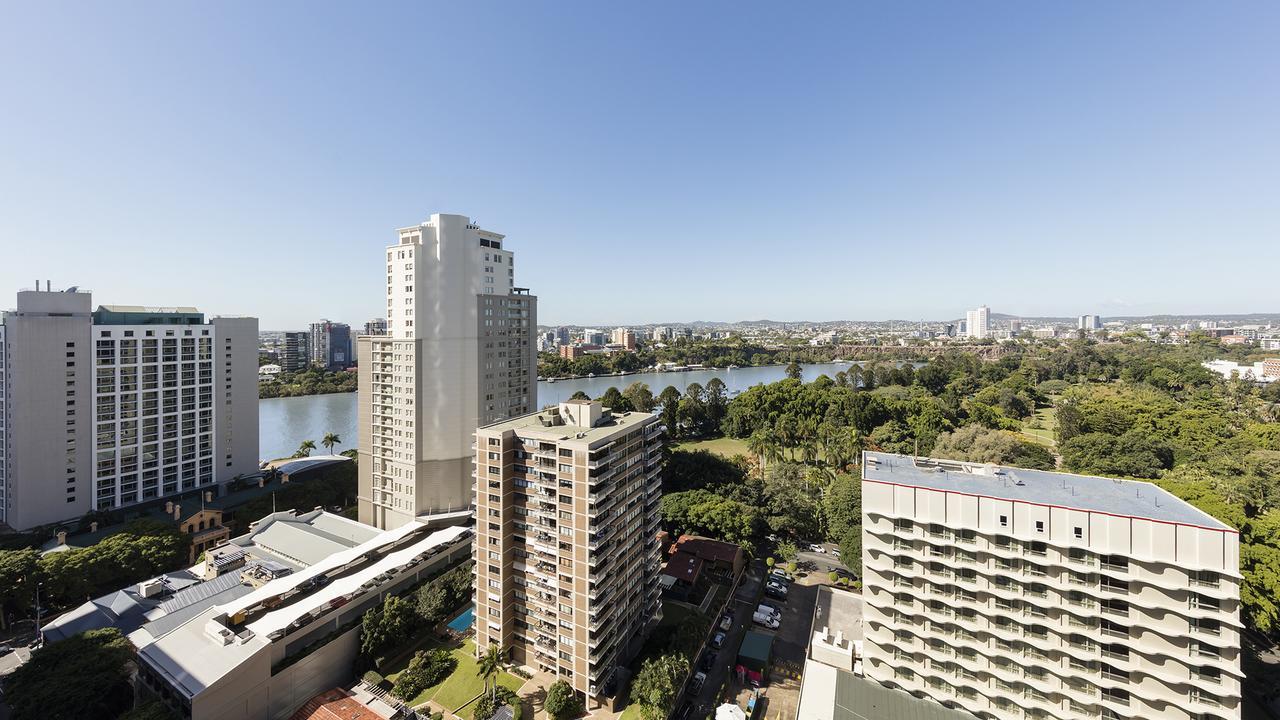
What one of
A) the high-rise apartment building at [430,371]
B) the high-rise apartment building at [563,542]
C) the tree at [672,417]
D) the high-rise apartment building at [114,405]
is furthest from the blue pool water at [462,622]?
the tree at [672,417]

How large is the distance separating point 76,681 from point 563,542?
12.7m

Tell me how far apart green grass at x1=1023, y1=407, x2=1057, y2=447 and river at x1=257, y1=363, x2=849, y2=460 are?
100 feet

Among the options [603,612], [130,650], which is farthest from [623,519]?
[130,650]

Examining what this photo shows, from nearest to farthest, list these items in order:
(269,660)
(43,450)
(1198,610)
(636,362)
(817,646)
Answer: (1198,610) → (269,660) → (817,646) → (43,450) → (636,362)

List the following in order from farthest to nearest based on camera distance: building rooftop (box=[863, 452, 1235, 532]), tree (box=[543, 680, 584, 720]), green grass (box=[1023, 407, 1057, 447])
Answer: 1. green grass (box=[1023, 407, 1057, 447])
2. tree (box=[543, 680, 584, 720])
3. building rooftop (box=[863, 452, 1235, 532])

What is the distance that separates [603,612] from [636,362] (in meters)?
78.1

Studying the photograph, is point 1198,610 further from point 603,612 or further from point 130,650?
point 130,650

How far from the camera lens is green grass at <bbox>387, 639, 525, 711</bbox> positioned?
14.9m

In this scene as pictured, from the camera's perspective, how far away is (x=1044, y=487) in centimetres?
1373

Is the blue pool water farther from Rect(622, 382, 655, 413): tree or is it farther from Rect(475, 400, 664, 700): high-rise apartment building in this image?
Rect(622, 382, 655, 413): tree

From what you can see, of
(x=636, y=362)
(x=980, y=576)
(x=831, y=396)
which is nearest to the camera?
(x=980, y=576)

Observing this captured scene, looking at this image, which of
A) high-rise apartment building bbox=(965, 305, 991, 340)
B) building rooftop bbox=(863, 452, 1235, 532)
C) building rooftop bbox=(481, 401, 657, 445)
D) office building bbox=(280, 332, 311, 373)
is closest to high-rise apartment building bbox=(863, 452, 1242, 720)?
building rooftop bbox=(863, 452, 1235, 532)

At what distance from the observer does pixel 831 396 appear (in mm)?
43969

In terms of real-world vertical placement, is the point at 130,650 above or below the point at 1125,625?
below
